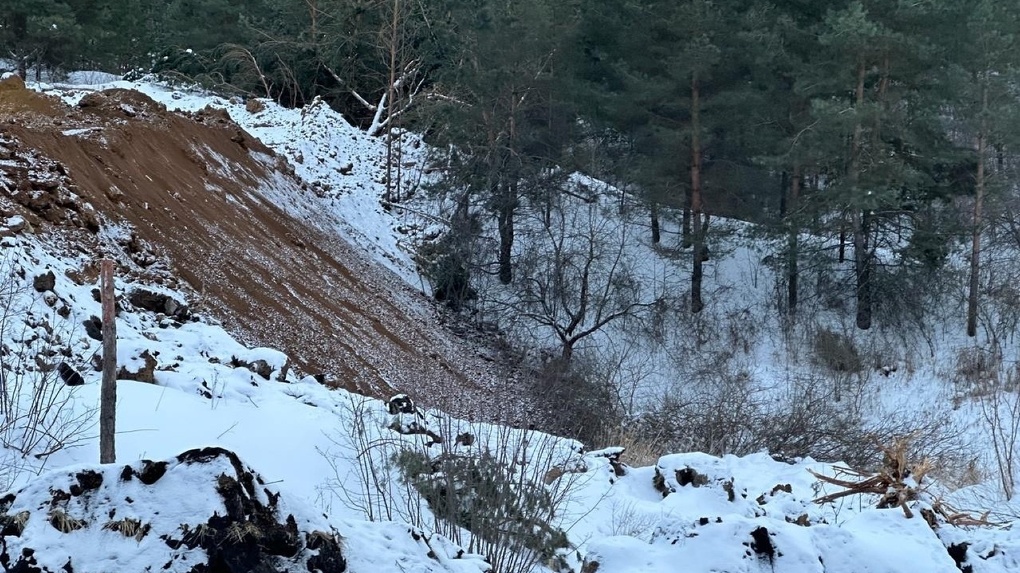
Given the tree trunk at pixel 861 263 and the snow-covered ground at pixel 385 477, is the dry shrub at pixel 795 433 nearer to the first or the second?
the snow-covered ground at pixel 385 477

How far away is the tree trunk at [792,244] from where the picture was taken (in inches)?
829

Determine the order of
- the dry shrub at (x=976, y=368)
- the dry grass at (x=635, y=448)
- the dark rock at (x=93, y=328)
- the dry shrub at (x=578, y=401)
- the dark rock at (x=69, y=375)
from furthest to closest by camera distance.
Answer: the dry shrub at (x=976, y=368)
the dry shrub at (x=578, y=401)
the dry grass at (x=635, y=448)
the dark rock at (x=93, y=328)
the dark rock at (x=69, y=375)

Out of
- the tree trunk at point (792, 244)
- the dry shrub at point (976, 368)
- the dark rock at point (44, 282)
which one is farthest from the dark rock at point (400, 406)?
the tree trunk at point (792, 244)

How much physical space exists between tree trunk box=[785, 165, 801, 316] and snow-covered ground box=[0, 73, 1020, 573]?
1260 centimetres

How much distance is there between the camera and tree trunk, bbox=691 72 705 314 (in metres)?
21.9

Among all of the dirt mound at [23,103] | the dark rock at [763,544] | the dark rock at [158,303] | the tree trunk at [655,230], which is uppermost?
the dirt mound at [23,103]

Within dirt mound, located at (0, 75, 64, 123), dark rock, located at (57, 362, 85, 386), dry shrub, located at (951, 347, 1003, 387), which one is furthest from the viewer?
dry shrub, located at (951, 347, 1003, 387)

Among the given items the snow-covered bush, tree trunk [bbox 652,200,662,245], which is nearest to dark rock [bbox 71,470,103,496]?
the snow-covered bush

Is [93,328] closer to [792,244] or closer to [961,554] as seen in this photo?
[961,554]

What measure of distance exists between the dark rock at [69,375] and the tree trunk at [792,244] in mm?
16781

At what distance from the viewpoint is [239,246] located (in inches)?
579

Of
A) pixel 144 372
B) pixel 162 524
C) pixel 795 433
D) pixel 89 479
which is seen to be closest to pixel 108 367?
pixel 89 479

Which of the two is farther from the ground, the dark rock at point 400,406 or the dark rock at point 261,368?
the dark rock at point 400,406

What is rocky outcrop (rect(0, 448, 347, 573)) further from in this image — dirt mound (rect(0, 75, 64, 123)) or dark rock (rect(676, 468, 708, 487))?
dirt mound (rect(0, 75, 64, 123))
